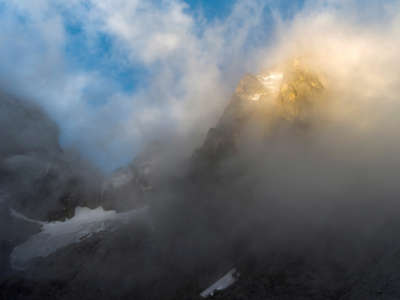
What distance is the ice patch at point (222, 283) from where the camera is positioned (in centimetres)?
7000

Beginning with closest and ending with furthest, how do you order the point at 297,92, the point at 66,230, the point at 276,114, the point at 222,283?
the point at 222,283
the point at 66,230
the point at 297,92
the point at 276,114

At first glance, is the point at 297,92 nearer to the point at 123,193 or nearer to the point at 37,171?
the point at 123,193

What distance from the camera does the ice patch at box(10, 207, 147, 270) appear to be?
120438 millimetres

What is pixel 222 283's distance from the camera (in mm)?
72812

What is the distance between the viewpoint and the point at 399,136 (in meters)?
109

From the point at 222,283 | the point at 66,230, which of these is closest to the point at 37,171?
the point at 66,230

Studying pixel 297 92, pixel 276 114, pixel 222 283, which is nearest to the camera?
pixel 222 283

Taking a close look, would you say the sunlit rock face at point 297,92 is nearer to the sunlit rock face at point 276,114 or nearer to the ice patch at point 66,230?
the sunlit rock face at point 276,114

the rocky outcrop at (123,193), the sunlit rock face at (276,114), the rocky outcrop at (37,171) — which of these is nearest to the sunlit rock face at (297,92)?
the sunlit rock face at (276,114)

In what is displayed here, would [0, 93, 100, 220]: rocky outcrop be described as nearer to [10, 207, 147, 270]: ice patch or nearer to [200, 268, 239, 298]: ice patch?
[10, 207, 147, 270]: ice patch

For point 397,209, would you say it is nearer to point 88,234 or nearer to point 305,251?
point 305,251

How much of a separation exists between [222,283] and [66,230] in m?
107

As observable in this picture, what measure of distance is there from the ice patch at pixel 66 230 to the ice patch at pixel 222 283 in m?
81.9

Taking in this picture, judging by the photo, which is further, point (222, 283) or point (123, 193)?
point (123, 193)
